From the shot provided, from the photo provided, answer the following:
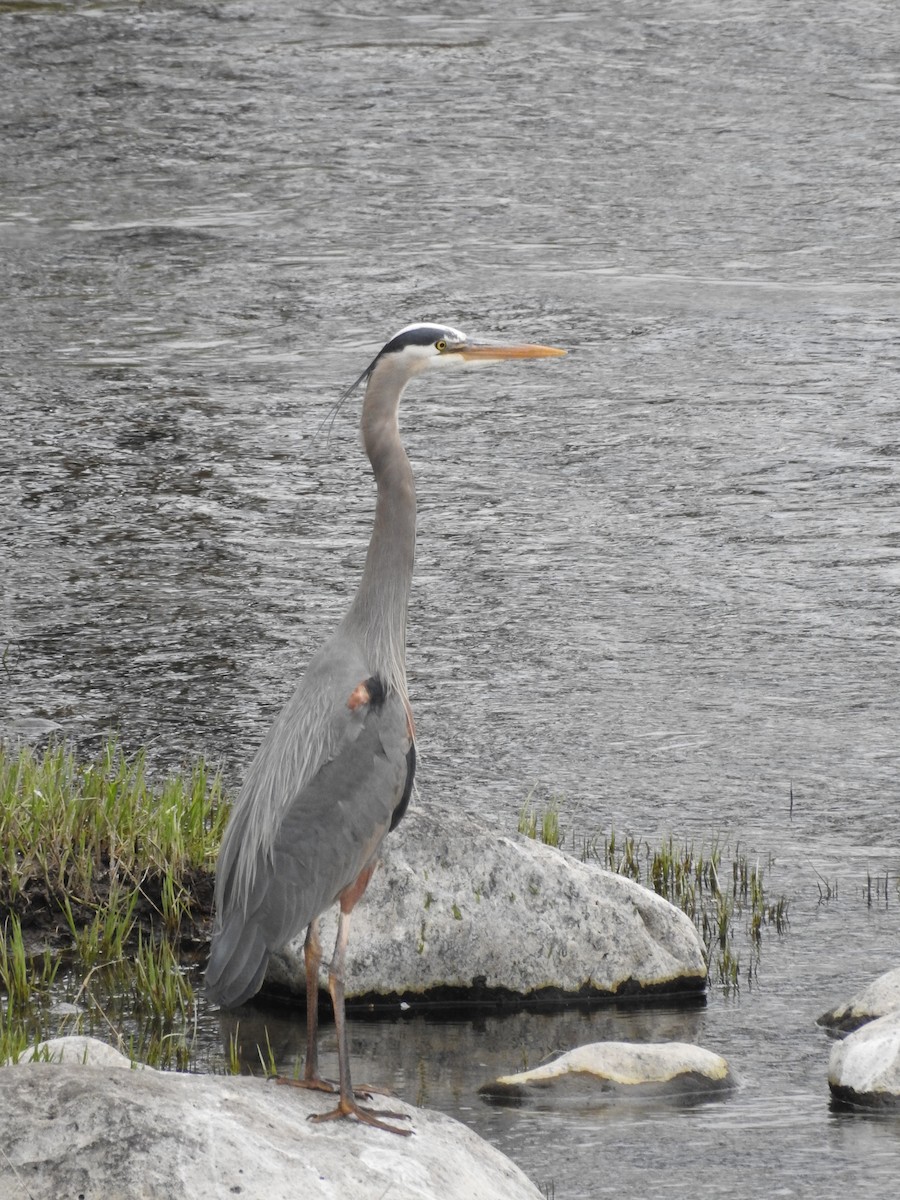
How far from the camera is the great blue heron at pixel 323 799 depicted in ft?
17.6

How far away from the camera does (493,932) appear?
6516mm

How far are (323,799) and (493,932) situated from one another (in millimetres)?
1282

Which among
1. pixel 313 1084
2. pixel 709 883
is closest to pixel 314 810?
pixel 313 1084

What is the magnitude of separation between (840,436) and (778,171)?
5998mm

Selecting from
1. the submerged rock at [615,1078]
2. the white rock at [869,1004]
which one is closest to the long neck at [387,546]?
the submerged rock at [615,1078]

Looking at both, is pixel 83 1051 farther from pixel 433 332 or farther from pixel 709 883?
pixel 709 883

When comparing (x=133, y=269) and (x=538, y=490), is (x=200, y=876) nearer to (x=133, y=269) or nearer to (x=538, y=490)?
(x=538, y=490)

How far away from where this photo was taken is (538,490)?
39.1 ft

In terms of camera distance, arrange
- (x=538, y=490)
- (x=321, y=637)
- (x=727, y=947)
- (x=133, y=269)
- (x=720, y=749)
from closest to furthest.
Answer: (x=727, y=947)
(x=720, y=749)
(x=321, y=637)
(x=538, y=490)
(x=133, y=269)

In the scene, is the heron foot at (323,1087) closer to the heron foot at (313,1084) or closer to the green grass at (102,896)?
the heron foot at (313,1084)

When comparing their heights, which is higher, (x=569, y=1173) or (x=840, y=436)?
(x=569, y=1173)

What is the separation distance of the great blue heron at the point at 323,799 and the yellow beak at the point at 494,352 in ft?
1.49

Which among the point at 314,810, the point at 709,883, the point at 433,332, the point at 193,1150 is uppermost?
the point at 433,332

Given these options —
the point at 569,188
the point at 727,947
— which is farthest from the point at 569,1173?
the point at 569,188
